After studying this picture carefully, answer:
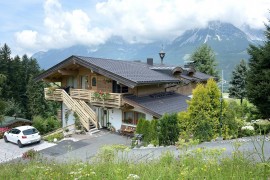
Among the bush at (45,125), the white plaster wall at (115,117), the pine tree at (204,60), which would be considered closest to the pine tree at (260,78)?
the white plaster wall at (115,117)

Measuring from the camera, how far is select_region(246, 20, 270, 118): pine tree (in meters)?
15.9

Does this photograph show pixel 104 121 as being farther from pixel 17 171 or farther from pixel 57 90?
pixel 17 171

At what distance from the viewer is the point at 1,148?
19.6 metres

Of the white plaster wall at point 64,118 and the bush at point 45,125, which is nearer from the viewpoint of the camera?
the white plaster wall at point 64,118

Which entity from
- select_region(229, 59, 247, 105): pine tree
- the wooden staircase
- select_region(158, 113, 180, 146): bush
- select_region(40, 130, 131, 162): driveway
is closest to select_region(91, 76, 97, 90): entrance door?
the wooden staircase

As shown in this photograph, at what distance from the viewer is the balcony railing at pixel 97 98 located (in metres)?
21.3

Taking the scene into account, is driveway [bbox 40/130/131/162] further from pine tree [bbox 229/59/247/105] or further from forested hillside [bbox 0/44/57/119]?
pine tree [bbox 229/59/247/105]

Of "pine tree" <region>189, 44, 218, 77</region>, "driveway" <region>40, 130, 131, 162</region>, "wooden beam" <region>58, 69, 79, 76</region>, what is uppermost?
"pine tree" <region>189, 44, 218, 77</region>

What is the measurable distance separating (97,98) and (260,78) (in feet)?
40.7

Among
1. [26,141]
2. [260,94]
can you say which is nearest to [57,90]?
[26,141]

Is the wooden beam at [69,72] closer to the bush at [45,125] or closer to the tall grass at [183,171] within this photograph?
the bush at [45,125]

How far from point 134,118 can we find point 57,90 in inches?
344

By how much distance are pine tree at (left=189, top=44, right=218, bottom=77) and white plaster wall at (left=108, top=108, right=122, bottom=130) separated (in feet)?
89.6

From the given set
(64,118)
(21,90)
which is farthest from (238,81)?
(21,90)
